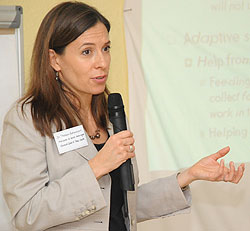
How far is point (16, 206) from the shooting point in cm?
127

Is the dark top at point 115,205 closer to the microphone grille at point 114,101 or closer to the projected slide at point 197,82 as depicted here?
the microphone grille at point 114,101

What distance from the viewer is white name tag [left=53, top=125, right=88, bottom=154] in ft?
4.47

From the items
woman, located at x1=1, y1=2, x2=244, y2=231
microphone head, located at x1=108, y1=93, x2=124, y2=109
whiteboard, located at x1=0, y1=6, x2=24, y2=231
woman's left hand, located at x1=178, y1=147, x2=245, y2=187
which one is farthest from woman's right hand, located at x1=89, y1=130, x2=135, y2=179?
whiteboard, located at x1=0, y1=6, x2=24, y2=231

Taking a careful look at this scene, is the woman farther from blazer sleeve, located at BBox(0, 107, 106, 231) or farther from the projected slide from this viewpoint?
the projected slide

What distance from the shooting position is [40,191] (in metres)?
1.27

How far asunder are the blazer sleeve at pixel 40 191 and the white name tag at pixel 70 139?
0.26 feet

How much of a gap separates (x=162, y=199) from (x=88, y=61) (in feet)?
1.91

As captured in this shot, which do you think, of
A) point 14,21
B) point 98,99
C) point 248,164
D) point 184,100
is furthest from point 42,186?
point 248,164

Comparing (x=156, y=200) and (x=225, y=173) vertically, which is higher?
(x=225, y=173)

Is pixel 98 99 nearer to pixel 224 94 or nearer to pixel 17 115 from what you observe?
pixel 17 115

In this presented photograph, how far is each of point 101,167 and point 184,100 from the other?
128 centimetres

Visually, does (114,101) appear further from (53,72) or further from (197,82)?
(197,82)

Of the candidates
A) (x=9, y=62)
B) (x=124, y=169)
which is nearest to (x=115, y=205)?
(x=124, y=169)

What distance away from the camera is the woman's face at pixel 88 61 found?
4.66ft
